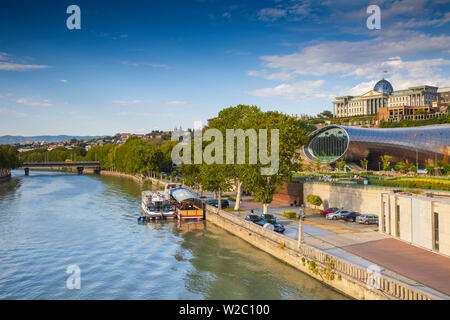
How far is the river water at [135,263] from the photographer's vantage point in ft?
72.5

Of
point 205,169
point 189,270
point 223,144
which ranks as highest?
point 223,144

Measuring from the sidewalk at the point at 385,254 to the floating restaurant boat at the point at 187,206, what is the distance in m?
14.7

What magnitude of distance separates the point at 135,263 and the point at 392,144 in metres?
67.9

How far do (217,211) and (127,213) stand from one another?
15.5 metres

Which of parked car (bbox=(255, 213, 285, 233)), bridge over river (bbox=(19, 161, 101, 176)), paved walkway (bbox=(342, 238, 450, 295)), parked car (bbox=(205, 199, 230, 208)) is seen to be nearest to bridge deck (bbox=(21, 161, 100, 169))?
bridge over river (bbox=(19, 161, 101, 176))

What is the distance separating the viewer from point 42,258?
2914 centimetres

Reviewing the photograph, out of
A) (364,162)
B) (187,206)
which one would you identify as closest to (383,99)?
(364,162)

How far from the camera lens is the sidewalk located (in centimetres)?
1882

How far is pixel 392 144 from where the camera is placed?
77.3 metres

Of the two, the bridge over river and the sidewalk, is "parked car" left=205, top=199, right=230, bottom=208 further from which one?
the bridge over river

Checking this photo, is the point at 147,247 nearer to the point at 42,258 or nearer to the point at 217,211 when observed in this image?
the point at 42,258

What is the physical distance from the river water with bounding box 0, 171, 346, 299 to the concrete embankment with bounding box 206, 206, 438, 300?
669mm

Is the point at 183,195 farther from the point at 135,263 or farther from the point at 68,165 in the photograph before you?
the point at 68,165
